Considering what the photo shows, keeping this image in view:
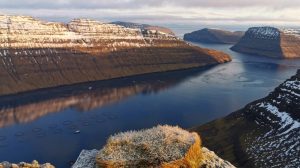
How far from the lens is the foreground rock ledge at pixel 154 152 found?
27391 millimetres

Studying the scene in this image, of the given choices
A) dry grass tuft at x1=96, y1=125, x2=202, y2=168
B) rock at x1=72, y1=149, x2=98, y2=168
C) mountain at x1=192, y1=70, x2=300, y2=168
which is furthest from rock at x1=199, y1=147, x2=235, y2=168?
mountain at x1=192, y1=70, x2=300, y2=168

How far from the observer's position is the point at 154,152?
90.7 feet

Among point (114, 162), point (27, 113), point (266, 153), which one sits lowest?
point (27, 113)

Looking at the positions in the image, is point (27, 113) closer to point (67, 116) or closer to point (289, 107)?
point (67, 116)

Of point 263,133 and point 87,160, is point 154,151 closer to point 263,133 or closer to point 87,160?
point 87,160

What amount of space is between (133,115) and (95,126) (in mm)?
22655

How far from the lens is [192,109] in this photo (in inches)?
7402

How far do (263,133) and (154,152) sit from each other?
341ft

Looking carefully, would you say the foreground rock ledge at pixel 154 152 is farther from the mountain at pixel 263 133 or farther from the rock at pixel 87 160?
the mountain at pixel 263 133

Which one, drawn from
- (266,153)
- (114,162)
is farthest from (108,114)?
(114,162)

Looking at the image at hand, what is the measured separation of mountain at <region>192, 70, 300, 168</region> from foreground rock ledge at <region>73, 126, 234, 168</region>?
73.8m

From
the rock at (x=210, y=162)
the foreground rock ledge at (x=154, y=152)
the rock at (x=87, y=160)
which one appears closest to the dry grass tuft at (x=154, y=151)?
the foreground rock ledge at (x=154, y=152)

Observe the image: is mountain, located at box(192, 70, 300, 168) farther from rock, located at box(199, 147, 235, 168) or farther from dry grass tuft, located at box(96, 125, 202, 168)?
dry grass tuft, located at box(96, 125, 202, 168)

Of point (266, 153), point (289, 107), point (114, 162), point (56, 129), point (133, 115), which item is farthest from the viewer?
point (133, 115)
